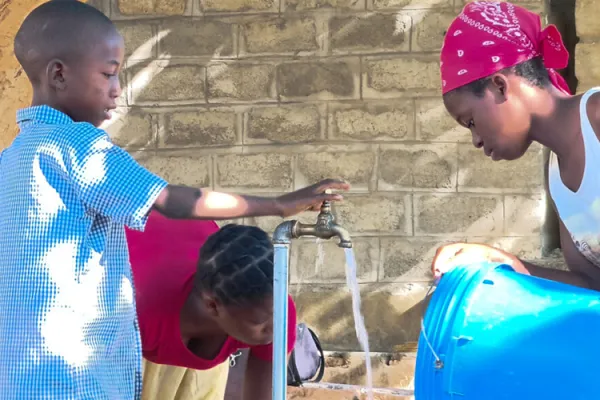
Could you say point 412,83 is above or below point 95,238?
above

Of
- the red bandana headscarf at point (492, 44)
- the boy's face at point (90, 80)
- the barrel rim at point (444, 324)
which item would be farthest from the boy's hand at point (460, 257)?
the boy's face at point (90, 80)

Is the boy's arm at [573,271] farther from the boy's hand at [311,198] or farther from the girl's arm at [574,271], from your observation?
the boy's hand at [311,198]

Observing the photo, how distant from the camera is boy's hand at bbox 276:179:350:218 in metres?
1.69

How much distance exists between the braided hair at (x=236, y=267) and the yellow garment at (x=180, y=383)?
0.50 m

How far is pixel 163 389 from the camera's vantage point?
2572mm

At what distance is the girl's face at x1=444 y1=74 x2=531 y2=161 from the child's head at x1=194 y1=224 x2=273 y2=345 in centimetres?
58

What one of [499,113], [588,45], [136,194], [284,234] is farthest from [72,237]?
[588,45]

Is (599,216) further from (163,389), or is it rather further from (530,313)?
(163,389)

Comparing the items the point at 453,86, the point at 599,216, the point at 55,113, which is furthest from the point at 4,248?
the point at 599,216

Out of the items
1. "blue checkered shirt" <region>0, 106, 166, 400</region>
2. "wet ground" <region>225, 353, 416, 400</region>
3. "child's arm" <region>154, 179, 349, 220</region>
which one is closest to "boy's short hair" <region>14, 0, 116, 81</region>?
"blue checkered shirt" <region>0, 106, 166, 400</region>

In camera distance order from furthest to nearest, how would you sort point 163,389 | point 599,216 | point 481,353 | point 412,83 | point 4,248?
point 412,83
point 163,389
point 599,216
point 4,248
point 481,353

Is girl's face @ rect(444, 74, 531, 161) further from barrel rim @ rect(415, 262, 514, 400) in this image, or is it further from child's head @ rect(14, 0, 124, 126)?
child's head @ rect(14, 0, 124, 126)

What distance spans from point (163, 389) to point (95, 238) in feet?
3.04

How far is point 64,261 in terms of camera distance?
5.67 ft
